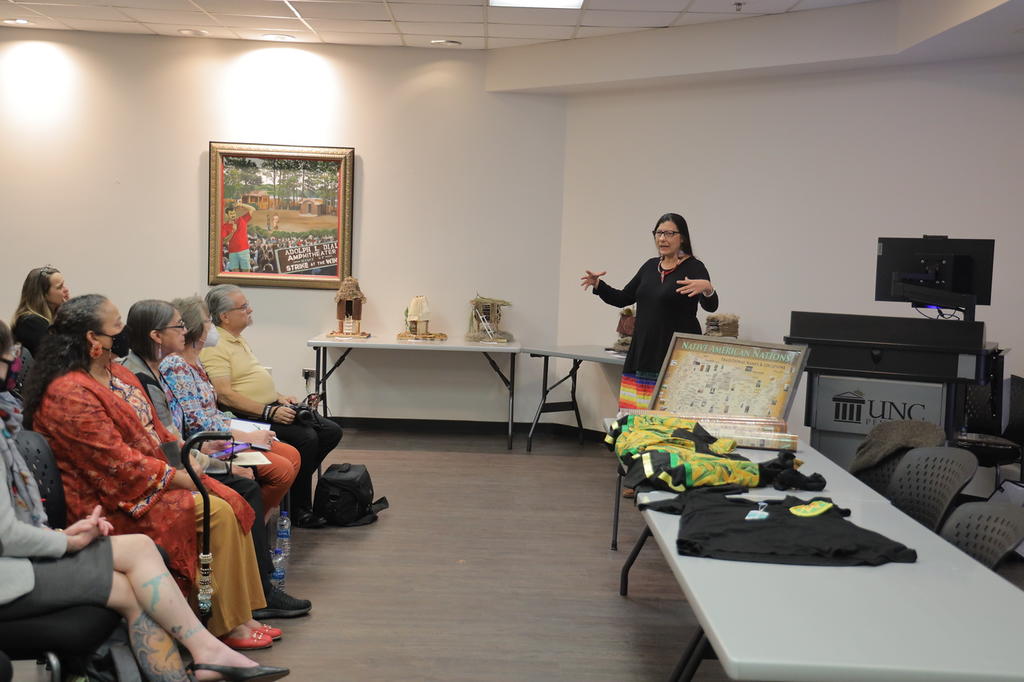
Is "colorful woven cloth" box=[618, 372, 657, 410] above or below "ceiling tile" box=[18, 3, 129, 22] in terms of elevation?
below

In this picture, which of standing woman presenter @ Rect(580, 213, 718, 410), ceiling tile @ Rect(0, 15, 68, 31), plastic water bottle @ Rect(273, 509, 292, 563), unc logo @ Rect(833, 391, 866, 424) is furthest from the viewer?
ceiling tile @ Rect(0, 15, 68, 31)

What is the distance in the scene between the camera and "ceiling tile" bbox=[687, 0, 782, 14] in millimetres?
6215

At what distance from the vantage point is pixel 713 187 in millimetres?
7301

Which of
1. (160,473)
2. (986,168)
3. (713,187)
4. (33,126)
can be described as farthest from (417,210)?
(160,473)

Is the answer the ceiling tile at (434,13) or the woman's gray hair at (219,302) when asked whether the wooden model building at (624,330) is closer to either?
the ceiling tile at (434,13)

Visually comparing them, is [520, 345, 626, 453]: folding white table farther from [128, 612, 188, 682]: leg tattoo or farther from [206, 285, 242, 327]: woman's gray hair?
[128, 612, 188, 682]: leg tattoo

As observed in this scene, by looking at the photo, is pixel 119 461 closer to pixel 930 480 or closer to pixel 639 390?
pixel 930 480

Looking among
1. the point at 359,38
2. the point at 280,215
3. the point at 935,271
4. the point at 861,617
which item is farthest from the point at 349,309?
the point at 861,617

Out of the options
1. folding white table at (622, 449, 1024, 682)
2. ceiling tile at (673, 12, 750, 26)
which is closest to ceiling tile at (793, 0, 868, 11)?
ceiling tile at (673, 12, 750, 26)

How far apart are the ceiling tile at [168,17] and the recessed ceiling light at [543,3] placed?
2190 mm

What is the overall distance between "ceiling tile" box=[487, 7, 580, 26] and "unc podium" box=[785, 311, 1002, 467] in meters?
3.26

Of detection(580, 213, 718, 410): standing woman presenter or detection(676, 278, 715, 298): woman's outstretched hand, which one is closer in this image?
detection(676, 278, 715, 298): woman's outstretched hand

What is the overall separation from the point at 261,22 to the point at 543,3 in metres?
2.18

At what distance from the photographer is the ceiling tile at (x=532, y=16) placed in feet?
21.4
